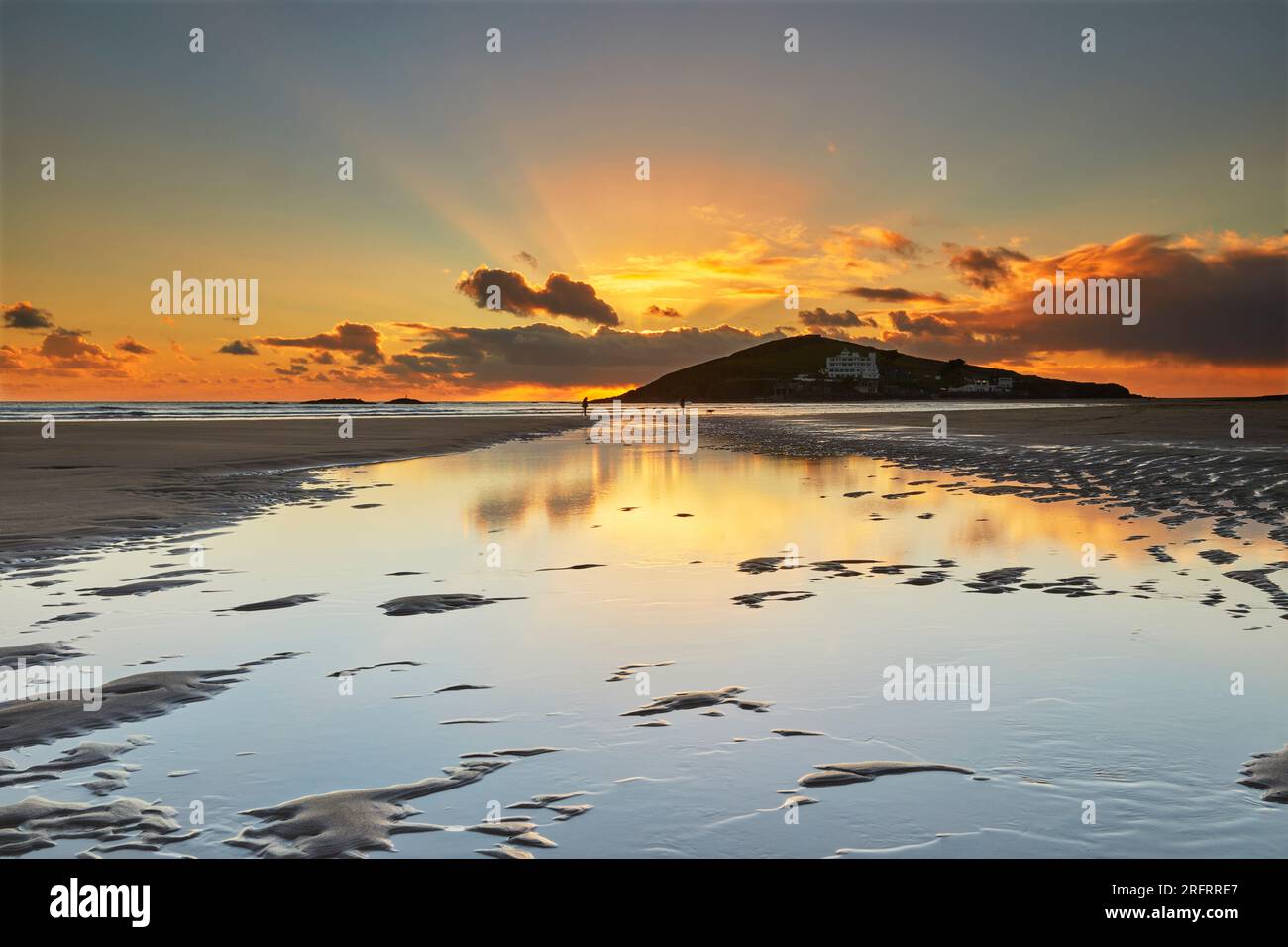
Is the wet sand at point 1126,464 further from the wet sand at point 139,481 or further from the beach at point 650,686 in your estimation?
the wet sand at point 139,481

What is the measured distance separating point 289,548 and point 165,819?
964 centimetres

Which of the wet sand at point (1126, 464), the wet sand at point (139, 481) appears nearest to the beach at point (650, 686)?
the wet sand at point (139, 481)

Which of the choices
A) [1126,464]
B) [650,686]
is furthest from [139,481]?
[1126,464]

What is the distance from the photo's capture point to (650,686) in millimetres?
6859

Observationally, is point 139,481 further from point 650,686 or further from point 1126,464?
point 1126,464

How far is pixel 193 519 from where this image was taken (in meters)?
17.0

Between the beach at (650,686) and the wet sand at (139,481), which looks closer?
the beach at (650,686)

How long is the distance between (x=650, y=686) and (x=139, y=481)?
21.4 metres

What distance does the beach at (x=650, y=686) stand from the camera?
4508mm

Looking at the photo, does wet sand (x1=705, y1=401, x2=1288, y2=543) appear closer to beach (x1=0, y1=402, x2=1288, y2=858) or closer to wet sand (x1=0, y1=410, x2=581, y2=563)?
beach (x1=0, y1=402, x2=1288, y2=858)

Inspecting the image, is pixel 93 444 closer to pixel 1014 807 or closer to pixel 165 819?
pixel 165 819

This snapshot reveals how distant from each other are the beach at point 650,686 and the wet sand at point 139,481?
0.98 ft
